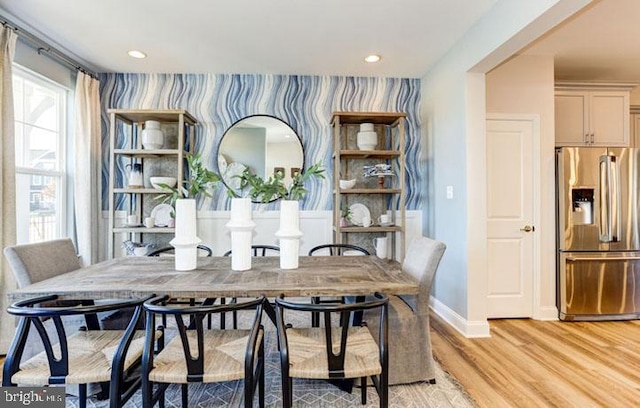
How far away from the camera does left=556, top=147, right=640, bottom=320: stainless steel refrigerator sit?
126 inches

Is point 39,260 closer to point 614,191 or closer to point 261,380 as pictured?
point 261,380

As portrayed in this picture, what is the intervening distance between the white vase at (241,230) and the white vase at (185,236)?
0.24 meters

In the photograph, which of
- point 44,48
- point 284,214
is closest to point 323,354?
point 284,214

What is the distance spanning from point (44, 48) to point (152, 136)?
1.08 metres

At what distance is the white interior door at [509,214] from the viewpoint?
3.29m

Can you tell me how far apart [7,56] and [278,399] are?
3.07 m

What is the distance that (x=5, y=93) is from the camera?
8.05 feet

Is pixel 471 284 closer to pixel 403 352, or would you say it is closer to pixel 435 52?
pixel 403 352

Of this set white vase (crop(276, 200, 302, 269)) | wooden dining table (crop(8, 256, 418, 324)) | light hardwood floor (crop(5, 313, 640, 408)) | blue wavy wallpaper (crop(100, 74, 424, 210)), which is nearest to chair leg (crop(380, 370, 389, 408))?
wooden dining table (crop(8, 256, 418, 324))

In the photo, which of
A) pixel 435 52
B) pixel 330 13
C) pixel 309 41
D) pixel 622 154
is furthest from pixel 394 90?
pixel 622 154

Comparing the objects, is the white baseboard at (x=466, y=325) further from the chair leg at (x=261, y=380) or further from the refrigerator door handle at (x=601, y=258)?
the chair leg at (x=261, y=380)

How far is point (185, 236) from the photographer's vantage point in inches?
82.7

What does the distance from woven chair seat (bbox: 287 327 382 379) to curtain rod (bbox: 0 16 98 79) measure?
3.07 metres

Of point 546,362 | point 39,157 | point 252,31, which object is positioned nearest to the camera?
point 546,362
